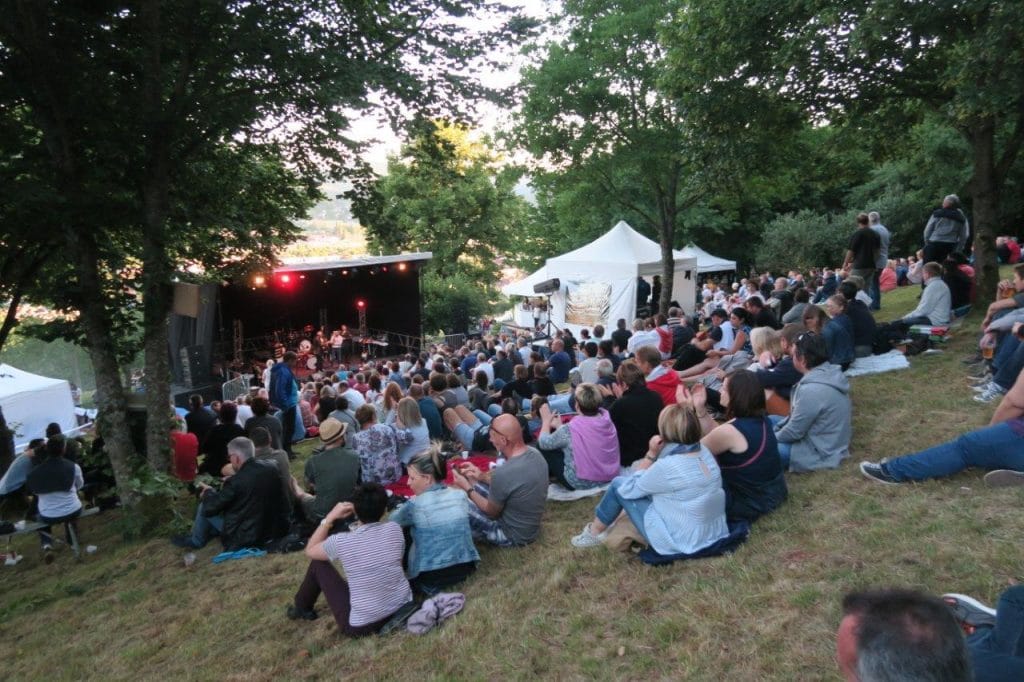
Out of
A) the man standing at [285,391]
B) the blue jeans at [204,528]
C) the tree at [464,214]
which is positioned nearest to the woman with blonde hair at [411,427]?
the blue jeans at [204,528]

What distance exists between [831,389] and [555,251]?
2844 cm

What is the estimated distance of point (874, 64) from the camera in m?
8.30

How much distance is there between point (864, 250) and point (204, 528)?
9781 mm

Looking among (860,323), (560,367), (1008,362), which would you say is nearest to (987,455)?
(1008,362)

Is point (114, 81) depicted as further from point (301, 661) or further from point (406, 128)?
point (301, 661)

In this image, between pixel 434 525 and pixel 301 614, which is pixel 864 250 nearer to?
pixel 434 525

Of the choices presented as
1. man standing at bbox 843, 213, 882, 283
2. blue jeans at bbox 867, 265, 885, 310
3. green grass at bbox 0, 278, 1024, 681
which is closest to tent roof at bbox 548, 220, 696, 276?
blue jeans at bbox 867, 265, 885, 310

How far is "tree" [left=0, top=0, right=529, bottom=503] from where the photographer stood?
6062mm

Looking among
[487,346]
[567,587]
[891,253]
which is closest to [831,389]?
[567,587]

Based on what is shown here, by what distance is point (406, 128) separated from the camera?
22.5ft

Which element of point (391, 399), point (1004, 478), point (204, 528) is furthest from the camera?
point (391, 399)

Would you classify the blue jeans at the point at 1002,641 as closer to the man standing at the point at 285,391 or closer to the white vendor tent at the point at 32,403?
the man standing at the point at 285,391

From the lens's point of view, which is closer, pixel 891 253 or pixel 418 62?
pixel 418 62

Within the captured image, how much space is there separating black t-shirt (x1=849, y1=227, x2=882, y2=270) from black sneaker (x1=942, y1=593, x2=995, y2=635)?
8.59 meters
